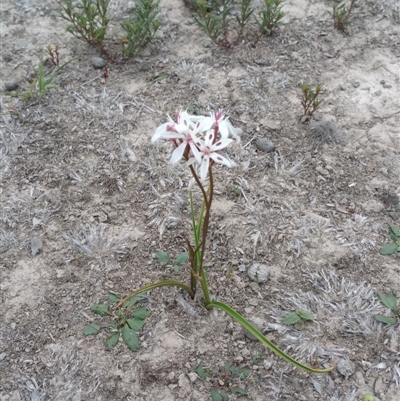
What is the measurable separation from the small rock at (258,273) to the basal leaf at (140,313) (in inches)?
22.6

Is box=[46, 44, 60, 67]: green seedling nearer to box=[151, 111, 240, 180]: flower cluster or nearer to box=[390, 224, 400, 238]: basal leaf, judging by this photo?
box=[151, 111, 240, 180]: flower cluster

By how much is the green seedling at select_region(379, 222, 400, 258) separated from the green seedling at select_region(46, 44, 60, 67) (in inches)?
103

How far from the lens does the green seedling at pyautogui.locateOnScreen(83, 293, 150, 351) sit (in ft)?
7.67

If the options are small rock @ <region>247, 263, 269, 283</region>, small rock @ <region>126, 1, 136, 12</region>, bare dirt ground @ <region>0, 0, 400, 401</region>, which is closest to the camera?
bare dirt ground @ <region>0, 0, 400, 401</region>

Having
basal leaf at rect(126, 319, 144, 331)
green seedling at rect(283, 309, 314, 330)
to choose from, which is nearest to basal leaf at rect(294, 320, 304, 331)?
green seedling at rect(283, 309, 314, 330)

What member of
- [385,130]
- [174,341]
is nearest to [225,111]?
[385,130]

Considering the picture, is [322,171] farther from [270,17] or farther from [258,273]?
[270,17]

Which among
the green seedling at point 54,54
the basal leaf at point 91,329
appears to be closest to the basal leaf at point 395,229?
the basal leaf at point 91,329

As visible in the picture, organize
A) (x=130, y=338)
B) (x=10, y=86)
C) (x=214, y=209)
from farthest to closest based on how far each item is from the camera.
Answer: (x=10, y=86) < (x=214, y=209) < (x=130, y=338)

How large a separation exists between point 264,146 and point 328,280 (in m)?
1.01

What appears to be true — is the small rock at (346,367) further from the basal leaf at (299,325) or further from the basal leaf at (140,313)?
the basal leaf at (140,313)

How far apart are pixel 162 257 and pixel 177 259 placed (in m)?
0.08

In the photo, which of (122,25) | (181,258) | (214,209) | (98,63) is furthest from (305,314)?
(122,25)

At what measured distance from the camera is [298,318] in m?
2.41
